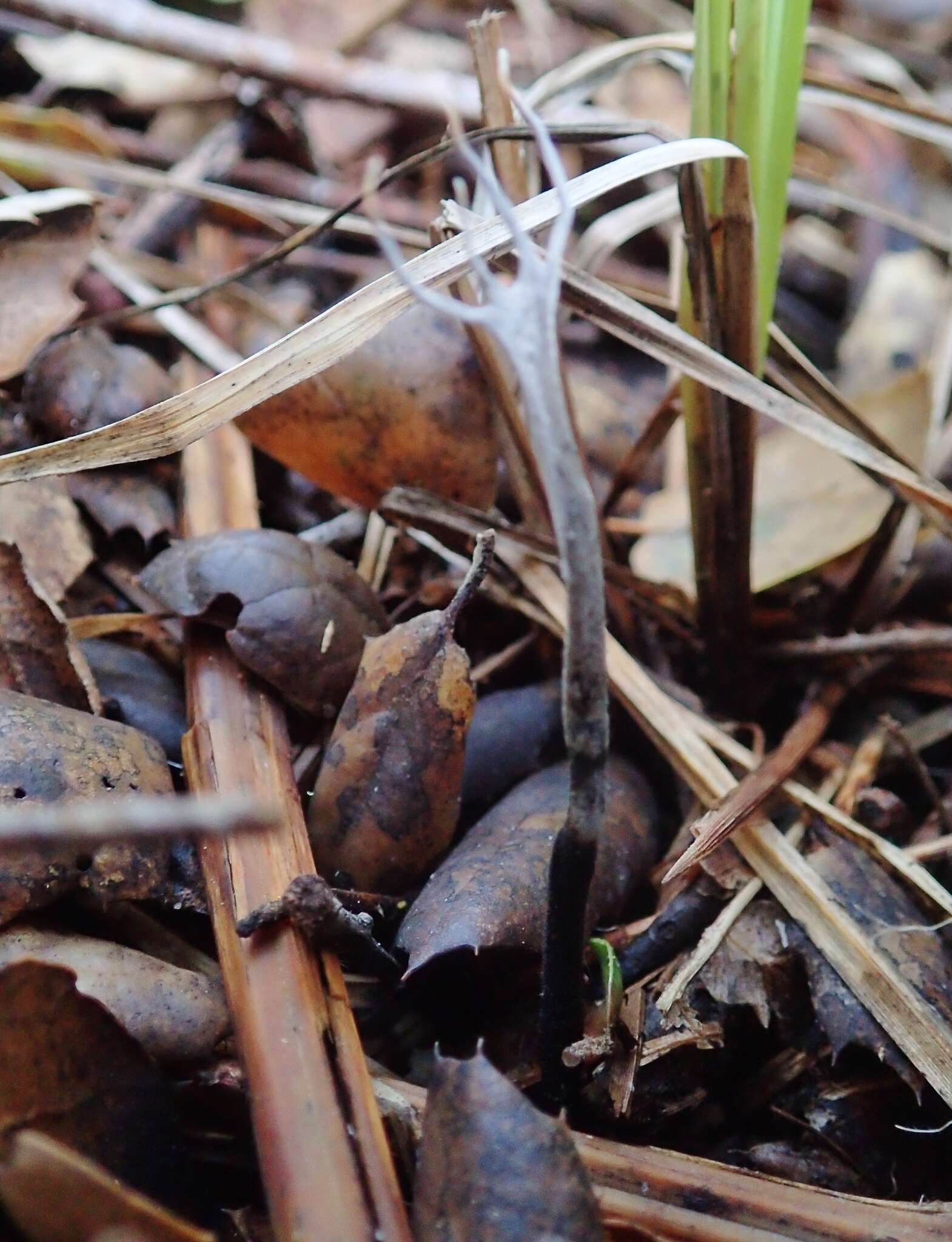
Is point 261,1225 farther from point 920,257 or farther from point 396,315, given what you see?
point 920,257

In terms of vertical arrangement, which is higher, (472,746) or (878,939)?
(472,746)

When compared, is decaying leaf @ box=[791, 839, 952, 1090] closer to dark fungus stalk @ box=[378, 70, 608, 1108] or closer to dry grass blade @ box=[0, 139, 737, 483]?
dark fungus stalk @ box=[378, 70, 608, 1108]

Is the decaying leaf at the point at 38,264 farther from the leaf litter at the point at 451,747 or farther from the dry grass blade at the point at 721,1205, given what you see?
the dry grass blade at the point at 721,1205

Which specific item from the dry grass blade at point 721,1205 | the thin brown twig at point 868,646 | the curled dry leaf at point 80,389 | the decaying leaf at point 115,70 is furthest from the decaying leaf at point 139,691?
the decaying leaf at point 115,70

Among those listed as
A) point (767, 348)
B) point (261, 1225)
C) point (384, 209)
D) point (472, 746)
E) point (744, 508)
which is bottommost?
point (261, 1225)

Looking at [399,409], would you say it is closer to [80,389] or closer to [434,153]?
[434,153]

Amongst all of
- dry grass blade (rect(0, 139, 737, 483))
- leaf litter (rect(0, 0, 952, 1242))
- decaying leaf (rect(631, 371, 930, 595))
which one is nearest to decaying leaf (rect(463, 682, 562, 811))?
leaf litter (rect(0, 0, 952, 1242))

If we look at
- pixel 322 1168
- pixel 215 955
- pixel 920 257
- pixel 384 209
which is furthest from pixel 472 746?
pixel 920 257
